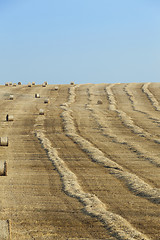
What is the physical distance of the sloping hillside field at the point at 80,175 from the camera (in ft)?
28.4

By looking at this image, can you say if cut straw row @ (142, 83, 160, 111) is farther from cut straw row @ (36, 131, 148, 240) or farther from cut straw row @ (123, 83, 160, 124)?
cut straw row @ (36, 131, 148, 240)

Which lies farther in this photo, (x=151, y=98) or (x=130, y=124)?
(x=151, y=98)

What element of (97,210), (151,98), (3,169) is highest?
(151,98)

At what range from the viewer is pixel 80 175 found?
13.9 m

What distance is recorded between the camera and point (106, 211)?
31.4 ft

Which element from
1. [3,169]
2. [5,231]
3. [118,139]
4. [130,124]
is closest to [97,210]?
[5,231]

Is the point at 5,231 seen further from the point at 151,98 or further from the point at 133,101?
the point at 151,98

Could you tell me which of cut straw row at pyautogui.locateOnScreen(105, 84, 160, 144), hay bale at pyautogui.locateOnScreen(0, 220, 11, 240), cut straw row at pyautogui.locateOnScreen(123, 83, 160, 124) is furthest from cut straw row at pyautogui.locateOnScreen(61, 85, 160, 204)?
cut straw row at pyautogui.locateOnScreen(123, 83, 160, 124)

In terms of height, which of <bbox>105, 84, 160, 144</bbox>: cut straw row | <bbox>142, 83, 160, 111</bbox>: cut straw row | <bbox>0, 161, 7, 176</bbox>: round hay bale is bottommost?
<bbox>0, 161, 7, 176</bbox>: round hay bale

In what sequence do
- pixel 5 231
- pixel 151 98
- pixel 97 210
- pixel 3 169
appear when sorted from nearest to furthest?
pixel 5 231, pixel 97 210, pixel 3 169, pixel 151 98

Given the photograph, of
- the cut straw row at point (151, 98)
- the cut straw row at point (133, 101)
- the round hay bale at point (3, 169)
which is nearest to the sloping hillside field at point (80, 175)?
the round hay bale at point (3, 169)

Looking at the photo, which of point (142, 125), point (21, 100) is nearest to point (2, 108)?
point (21, 100)

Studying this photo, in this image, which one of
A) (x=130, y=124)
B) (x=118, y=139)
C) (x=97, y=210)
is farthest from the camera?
(x=130, y=124)

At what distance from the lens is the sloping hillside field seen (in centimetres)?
866
